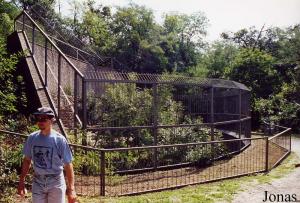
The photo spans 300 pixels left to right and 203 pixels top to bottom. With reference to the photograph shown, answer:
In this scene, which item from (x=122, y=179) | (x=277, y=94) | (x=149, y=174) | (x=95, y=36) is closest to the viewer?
(x=122, y=179)

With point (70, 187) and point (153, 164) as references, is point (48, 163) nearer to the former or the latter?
point (70, 187)

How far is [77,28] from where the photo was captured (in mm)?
44625

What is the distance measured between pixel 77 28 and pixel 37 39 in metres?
31.5

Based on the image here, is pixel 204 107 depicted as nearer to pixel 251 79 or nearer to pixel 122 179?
pixel 122 179

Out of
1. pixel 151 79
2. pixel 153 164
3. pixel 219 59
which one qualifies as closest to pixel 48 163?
pixel 153 164

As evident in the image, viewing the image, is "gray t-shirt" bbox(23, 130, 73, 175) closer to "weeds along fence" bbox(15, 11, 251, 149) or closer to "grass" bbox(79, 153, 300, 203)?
"grass" bbox(79, 153, 300, 203)

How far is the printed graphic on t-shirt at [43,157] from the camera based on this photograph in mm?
4707

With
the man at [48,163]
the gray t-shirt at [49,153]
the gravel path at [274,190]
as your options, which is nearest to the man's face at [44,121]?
the man at [48,163]

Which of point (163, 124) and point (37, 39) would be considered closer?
point (163, 124)

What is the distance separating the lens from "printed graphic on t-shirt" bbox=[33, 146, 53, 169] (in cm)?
471

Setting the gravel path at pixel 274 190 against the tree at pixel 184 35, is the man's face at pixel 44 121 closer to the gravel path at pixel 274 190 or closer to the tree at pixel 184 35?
the gravel path at pixel 274 190

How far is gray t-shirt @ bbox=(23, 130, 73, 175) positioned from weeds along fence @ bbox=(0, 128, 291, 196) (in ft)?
10.4

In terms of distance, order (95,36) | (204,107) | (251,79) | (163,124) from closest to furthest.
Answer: (163,124) → (204,107) → (251,79) → (95,36)

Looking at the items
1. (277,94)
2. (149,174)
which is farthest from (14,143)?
(277,94)
